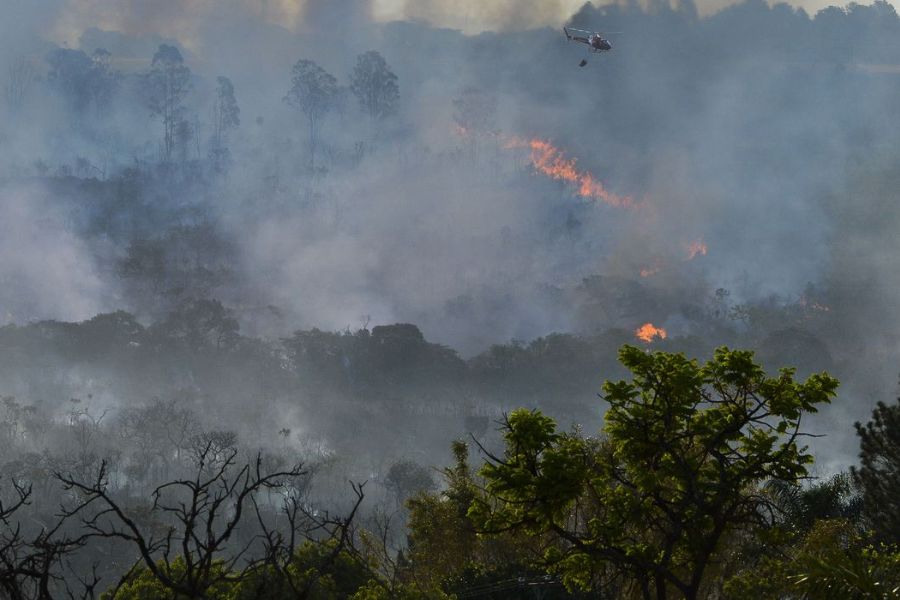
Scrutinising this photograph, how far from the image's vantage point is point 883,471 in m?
26.9

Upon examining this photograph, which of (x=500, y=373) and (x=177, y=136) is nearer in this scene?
(x=500, y=373)

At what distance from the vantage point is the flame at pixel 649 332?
158250 millimetres

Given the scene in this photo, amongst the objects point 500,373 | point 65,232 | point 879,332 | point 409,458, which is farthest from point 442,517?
point 65,232

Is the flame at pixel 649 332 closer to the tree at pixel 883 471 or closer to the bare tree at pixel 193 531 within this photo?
the bare tree at pixel 193 531

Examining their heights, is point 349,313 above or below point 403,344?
above

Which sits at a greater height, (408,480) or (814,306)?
(814,306)

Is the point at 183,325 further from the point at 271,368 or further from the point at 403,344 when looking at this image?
the point at 403,344

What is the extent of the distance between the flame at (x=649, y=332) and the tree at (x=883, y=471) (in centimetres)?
13226

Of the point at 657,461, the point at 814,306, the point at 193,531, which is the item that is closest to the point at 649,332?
the point at 814,306

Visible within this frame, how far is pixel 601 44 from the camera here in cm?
8850

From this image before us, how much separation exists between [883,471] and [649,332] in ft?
448

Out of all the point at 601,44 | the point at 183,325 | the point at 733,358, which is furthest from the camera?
the point at 183,325

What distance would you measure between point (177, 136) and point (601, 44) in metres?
131

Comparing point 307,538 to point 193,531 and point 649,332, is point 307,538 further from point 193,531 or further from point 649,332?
point 649,332
